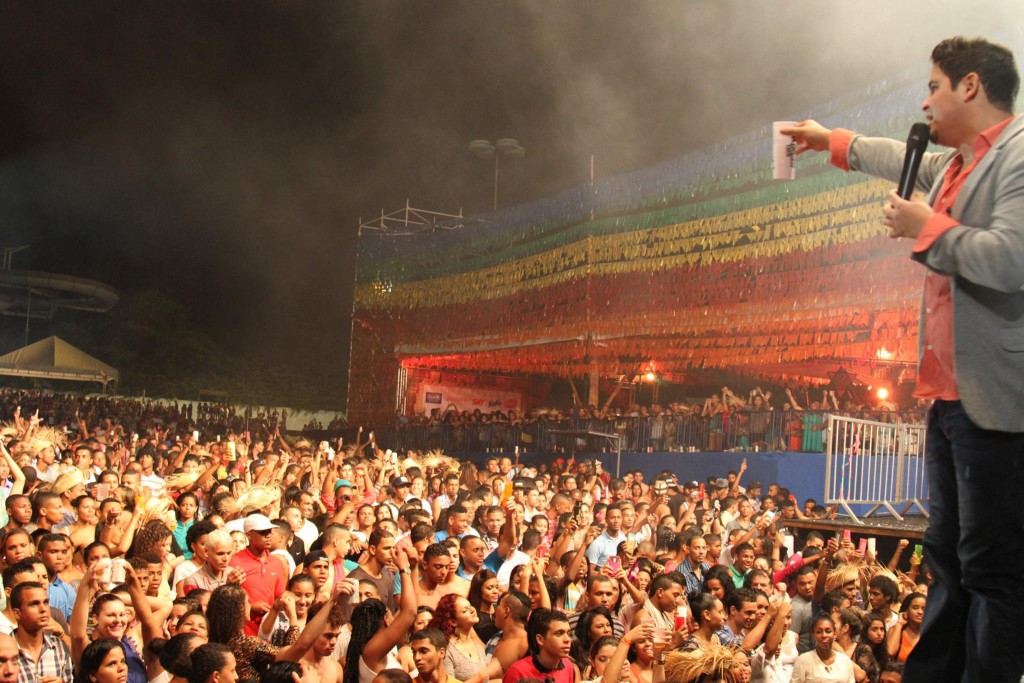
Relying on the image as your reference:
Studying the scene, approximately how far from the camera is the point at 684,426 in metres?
15.5

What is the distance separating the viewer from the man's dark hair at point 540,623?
5.01 metres

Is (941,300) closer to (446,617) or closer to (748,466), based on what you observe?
(446,617)

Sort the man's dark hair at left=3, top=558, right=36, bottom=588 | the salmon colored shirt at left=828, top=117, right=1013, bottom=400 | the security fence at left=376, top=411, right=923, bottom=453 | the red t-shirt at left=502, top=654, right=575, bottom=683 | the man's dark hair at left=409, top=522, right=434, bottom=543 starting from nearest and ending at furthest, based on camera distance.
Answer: the salmon colored shirt at left=828, top=117, right=1013, bottom=400 < the red t-shirt at left=502, top=654, right=575, bottom=683 < the man's dark hair at left=3, top=558, right=36, bottom=588 < the man's dark hair at left=409, top=522, right=434, bottom=543 < the security fence at left=376, top=411, right=923, bottom=453

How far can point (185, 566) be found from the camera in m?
6.09

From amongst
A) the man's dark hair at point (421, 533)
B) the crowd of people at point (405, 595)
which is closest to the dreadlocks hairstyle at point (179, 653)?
the crowd of people at point (405, 595)

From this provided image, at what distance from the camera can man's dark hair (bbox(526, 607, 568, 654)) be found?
5.01 meters

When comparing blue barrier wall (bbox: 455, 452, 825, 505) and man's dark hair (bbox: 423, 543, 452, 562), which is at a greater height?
blue barrier wall (bbox: 455, 452, 825, 505)

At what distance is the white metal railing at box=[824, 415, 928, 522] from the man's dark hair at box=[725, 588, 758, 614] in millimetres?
3898

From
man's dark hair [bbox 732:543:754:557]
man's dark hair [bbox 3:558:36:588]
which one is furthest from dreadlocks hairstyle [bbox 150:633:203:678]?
man's dark hair [bbox 732:543:754:557]

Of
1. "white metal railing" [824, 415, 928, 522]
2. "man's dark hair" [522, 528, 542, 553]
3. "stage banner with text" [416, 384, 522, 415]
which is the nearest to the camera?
"man's dark hair" [522, 528, 542, 553]

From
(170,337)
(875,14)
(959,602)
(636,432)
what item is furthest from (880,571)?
(170,337)

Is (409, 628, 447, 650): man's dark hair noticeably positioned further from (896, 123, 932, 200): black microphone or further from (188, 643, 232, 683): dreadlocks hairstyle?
(896, 123, 932, 200): black microphone

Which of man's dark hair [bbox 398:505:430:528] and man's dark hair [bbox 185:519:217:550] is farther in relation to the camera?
man's dark hair [bbox 398:505:430:528]

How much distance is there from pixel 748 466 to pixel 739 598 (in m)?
8.11
